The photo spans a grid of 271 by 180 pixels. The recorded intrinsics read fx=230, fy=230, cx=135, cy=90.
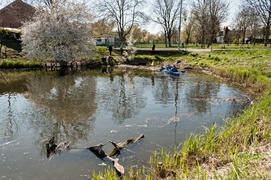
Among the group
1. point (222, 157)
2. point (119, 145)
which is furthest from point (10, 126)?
point (222, 157)

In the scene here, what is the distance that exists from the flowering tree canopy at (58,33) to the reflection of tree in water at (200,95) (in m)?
14.8

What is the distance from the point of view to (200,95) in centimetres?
1337

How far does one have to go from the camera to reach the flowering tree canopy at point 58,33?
24125 millimetres

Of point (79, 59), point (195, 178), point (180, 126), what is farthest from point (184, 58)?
point (195, 178)

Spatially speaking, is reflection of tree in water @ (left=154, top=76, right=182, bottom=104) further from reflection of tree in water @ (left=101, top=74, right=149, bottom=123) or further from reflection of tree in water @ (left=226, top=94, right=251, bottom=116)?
reflection of tree in water @ (left=226, top=94, right=251, bottom=116)

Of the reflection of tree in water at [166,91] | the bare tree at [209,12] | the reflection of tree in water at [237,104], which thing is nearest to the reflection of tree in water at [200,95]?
the reflection of tree in water at [166,91]

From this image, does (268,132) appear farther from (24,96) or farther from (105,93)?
(24,96)

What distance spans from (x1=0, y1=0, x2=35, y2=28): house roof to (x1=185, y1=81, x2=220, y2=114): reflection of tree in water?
101 feet

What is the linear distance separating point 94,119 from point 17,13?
126 ft

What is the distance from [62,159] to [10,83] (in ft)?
44.8

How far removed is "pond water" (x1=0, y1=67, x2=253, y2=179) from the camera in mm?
5906

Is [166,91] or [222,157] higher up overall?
[222,157]

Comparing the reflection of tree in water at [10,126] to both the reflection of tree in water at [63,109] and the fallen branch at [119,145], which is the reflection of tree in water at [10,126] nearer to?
the reflection of tree in water at [63,109]

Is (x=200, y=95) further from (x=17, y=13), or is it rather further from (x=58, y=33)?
(x=17, y=13)
